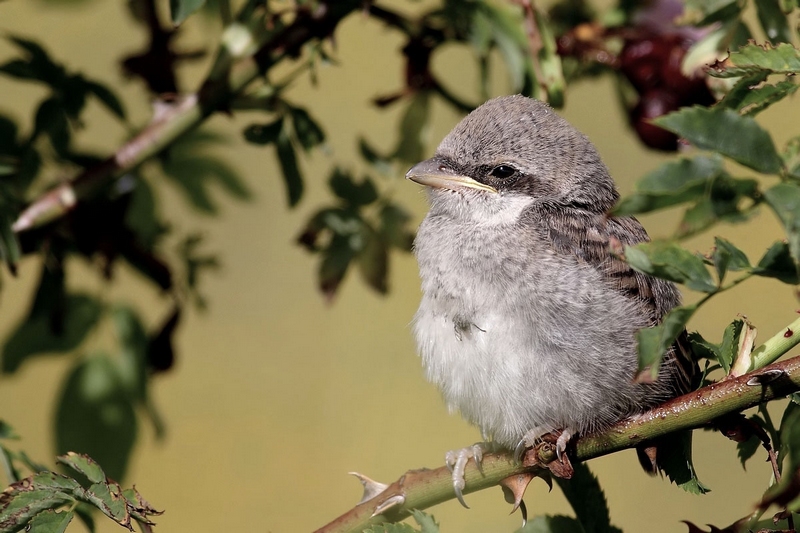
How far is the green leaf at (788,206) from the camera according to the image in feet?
3.66

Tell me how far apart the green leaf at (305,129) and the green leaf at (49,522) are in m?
1.06

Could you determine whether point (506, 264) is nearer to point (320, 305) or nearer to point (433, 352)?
point (433, 352)

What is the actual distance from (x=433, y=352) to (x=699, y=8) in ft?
3.27

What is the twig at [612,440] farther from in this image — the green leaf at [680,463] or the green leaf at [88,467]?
the green leaf at [88,467]

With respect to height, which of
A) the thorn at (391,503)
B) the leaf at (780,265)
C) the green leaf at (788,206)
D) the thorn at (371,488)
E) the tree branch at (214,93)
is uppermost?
the tree branch at (214,93)

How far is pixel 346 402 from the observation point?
450 centimetres

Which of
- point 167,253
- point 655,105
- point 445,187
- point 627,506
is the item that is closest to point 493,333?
point 445,187

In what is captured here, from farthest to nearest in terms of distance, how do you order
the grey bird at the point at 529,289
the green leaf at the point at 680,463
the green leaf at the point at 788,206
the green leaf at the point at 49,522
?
the grey bird at the point at 529,289 < the green leaf at the point at 680,463 < the green leaf at the point at 49,522 < the green leaf at the point at 788,206

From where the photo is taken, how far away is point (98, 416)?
238 cm

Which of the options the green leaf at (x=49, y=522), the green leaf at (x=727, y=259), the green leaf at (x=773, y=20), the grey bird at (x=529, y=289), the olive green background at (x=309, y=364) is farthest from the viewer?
the olive green background at (x=309, y=364)

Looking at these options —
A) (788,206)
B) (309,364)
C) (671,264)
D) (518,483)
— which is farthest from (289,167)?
(309,364)

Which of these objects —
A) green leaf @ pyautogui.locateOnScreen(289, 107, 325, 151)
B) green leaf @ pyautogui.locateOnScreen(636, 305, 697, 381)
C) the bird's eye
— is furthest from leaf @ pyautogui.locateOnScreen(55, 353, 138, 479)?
green leaf @ pyautogui.locateOnScreen(636, 305, 697, 381)

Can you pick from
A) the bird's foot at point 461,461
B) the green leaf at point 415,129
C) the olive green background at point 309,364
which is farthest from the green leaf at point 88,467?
the olive green background at point 309,364

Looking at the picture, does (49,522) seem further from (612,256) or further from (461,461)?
(612,256)
